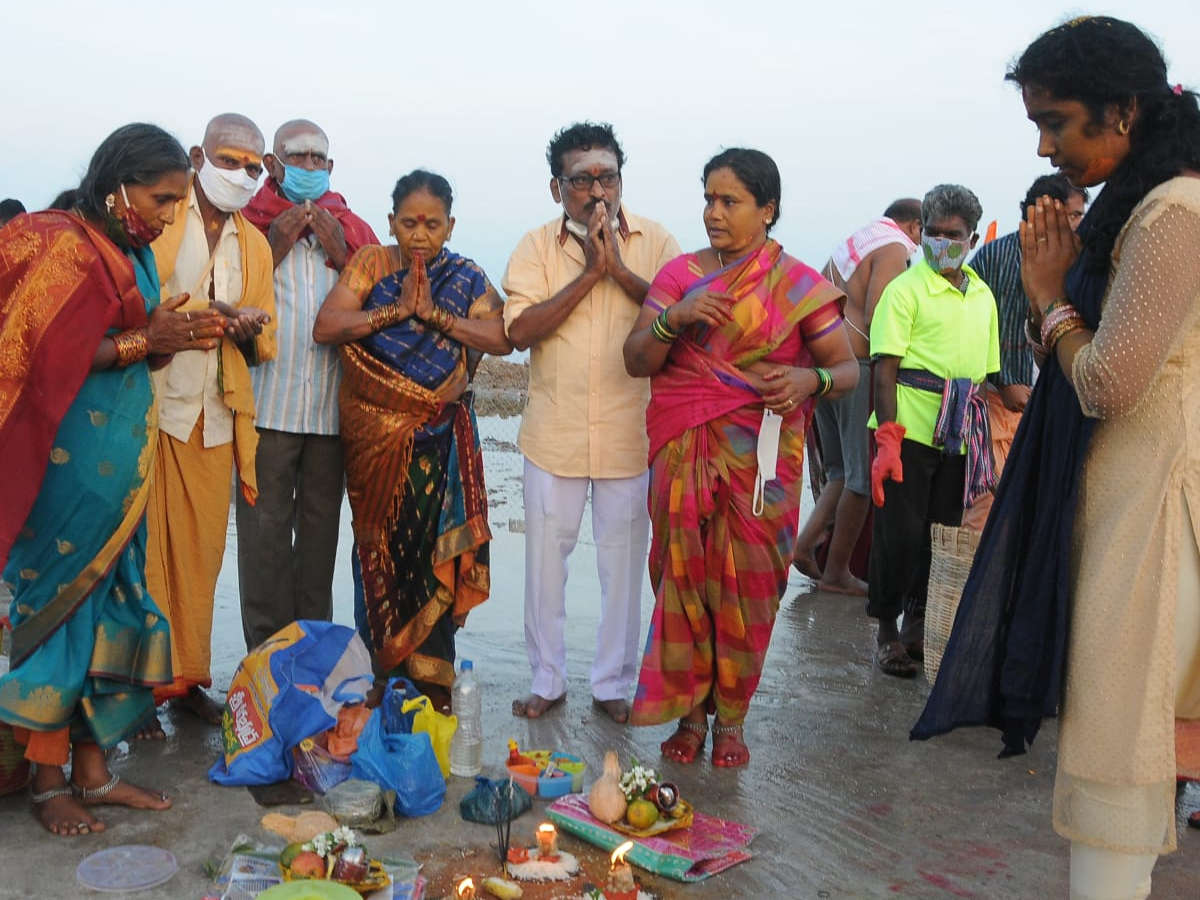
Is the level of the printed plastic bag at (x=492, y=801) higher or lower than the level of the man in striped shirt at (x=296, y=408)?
lower

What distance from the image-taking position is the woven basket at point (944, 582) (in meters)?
5.53

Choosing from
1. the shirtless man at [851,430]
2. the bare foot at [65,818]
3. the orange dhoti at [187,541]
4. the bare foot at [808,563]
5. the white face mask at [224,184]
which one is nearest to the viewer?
the bare foot at [65,818]

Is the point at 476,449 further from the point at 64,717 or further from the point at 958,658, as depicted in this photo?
the point at 958,658

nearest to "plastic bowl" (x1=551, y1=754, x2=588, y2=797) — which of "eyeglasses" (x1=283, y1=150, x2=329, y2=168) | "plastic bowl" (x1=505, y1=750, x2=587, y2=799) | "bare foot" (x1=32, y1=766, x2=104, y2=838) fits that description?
"plastic bowl" (x1=505, y1=750, x2=587, y2=799)

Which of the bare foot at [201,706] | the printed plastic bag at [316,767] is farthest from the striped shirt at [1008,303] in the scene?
the bare foot at [201,706]

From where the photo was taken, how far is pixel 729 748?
4.84m

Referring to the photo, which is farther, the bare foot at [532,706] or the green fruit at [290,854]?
the bare foot at [532,706]

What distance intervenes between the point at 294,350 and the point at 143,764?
1.86 metres

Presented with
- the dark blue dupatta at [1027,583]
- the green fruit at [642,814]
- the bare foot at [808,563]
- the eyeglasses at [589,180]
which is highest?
the eyeglasses at [589,180]

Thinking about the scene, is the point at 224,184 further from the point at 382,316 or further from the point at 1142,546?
the point at 1142,546

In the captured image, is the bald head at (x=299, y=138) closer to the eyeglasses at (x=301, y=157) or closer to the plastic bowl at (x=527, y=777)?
the eyeglasses at (x=301, y=157)

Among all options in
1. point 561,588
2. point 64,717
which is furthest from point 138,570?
point 561,588

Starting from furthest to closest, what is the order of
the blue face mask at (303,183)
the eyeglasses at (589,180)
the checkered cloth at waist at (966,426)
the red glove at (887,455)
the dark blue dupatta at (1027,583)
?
the checkered cloth at waist at (966,426) < the red glove at (887,455) < the blue face mask at (303,183) < the eyeglasses at (589,180) < the dark blue dupatta at (1027,583)

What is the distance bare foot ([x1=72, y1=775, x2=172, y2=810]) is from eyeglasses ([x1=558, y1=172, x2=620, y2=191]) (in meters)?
2.97
